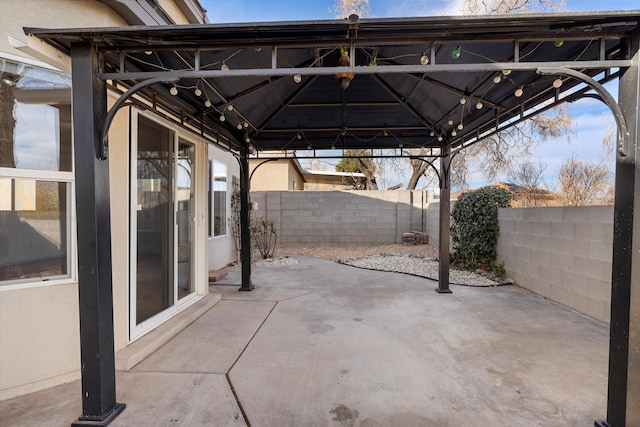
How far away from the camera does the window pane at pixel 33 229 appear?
2.27 meters

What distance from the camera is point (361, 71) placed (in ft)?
6.83

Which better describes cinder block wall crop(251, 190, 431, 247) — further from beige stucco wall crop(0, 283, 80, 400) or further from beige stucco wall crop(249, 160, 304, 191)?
beige stucco wall crop(0, 283, 80, 400)

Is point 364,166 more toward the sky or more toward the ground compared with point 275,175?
more toward the sky

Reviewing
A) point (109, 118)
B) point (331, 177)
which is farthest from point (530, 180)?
point (331, 177)

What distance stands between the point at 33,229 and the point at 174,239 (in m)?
1.49

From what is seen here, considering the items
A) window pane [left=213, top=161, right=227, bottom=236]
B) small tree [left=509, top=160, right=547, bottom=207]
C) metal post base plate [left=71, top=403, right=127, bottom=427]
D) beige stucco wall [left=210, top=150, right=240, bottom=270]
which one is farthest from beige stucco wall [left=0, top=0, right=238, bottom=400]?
small tree [left=509, top=160, right=547, bottom=207]

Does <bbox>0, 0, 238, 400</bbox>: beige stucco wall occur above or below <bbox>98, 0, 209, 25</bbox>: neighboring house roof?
below

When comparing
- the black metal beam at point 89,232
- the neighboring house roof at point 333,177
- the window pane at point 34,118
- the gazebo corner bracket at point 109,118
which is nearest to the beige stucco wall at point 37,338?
the black metal beam at point 89,232

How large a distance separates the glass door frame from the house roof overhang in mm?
266

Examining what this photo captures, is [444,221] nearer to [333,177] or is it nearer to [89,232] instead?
[89,232]

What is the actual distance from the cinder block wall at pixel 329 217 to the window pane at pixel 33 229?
710cm

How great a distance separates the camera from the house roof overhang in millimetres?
1991

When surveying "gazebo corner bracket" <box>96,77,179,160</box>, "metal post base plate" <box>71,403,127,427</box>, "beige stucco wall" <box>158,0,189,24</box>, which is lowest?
"metal post base plate" <box>71,403,127,427</box>

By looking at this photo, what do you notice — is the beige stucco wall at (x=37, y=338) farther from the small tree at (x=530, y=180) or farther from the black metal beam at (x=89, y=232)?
the small tree at (x=530, y=180)
